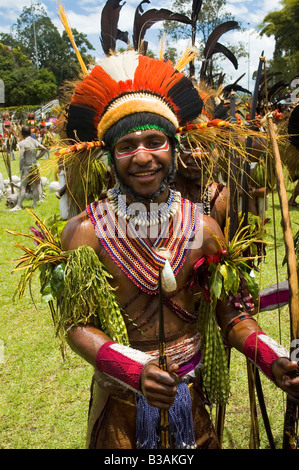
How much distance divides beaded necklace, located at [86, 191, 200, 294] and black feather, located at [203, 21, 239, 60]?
4.82 ft

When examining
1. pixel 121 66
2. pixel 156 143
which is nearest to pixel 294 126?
pixel 156 143

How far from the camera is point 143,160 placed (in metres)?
1.81

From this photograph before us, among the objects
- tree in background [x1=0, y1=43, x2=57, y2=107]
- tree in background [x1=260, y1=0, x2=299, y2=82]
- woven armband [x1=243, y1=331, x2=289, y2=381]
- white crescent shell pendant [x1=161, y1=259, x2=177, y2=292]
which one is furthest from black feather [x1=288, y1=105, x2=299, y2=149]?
tree in background [x1=0, y1=43, x2=57, y2=107]

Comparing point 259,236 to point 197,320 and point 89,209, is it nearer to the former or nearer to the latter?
point 197,320

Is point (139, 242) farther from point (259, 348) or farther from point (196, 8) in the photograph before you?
point (196, 8)

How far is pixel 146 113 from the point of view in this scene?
6.15 feet

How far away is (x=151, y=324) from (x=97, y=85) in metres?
1.09

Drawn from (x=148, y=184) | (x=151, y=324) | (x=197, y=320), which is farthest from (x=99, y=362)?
(x=148, y=184)

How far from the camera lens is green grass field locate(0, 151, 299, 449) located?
3104 mm

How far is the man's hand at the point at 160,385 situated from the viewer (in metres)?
1.52

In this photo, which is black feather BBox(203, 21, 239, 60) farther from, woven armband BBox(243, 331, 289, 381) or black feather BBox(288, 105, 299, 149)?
woven armband BBox(243, 331, 289, 381)

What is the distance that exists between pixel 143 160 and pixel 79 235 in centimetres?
43

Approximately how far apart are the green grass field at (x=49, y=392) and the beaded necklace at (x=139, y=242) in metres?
0.64

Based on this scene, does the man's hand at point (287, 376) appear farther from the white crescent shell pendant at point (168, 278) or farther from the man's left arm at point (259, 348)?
the white crescent shell pendant at point (168, 278)
